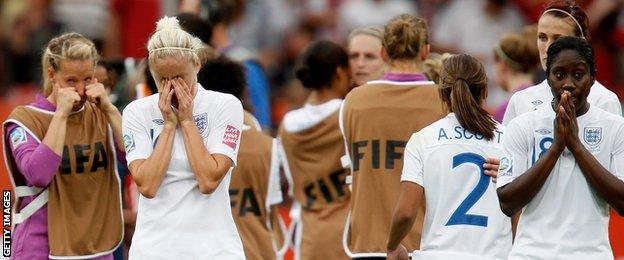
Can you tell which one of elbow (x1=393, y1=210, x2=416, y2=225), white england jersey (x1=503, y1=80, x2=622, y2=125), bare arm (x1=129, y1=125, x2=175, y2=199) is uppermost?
white england jersey (x1=503, y1=80, x2=622, y2=125)

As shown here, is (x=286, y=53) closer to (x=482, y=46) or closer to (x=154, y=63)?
(x=482, y=46)

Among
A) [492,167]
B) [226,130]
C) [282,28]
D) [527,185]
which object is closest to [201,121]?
[226,130]

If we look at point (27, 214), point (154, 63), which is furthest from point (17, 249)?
point (154, 63)

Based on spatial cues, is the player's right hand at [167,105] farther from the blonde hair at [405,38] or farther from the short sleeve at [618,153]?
the short sleeve at [618,153]

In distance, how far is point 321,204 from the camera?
10.0m

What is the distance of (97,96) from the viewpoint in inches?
311

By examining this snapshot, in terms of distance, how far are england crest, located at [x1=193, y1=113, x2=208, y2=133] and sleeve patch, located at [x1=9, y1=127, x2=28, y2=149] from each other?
1202mm

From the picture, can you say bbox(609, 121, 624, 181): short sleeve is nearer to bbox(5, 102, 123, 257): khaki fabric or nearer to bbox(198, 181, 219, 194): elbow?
bbox(198, 181, 219, 194): elbow

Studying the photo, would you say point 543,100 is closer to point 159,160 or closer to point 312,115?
point 159,160

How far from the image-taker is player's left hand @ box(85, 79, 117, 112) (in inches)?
311

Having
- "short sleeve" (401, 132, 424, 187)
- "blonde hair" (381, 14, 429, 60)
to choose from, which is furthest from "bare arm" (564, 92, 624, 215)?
"blonde hair" (381, 14, 429, 60)

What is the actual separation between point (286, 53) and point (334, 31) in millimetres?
637

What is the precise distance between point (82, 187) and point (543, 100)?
247 cm

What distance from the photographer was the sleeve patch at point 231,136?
Answer: 710cm
